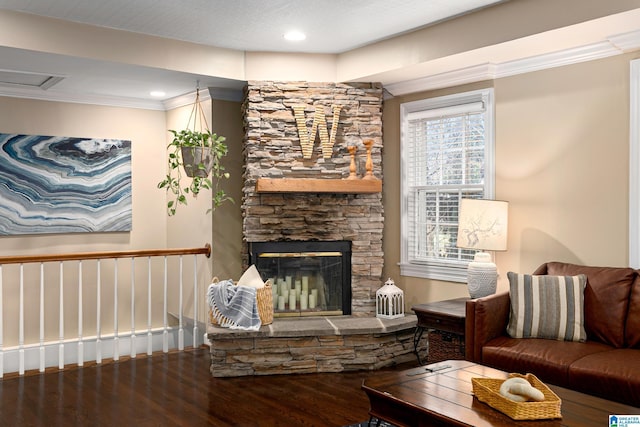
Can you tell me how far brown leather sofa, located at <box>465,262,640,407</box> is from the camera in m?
3.09

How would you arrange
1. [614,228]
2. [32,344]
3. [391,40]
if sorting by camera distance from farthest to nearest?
[32,344] → [391,40] → [614,228]

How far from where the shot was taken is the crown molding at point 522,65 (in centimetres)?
374

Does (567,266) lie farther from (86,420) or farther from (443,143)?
(86,420)

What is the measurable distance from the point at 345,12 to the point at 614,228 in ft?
7.64

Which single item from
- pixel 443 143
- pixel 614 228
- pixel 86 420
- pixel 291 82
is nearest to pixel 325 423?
pixel 86 420

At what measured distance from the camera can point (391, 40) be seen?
184 inches

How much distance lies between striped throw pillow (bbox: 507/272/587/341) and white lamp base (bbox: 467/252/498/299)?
335 millimetres

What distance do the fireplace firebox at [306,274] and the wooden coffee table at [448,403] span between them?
84.2 inches

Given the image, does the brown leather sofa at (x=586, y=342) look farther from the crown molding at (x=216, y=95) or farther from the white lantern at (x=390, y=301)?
the crown molding at (x=216, y=95)

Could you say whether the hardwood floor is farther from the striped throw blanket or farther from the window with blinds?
the window with blinds

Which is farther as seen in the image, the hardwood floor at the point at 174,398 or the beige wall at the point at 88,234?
the beige wall at the point at 88,234

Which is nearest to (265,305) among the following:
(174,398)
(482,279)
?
(174,398)

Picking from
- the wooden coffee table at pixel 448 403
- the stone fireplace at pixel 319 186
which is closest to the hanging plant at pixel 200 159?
the stone fireplace at pixel 319 186

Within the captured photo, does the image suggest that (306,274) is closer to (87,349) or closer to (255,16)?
(255,16)
